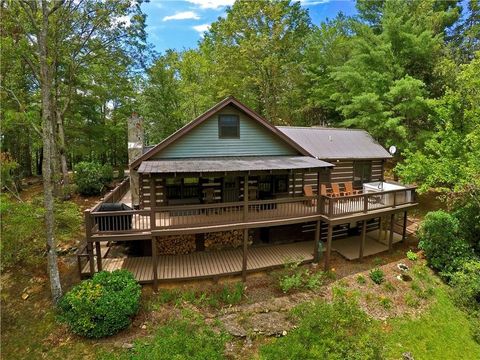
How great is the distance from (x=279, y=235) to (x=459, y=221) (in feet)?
31.7

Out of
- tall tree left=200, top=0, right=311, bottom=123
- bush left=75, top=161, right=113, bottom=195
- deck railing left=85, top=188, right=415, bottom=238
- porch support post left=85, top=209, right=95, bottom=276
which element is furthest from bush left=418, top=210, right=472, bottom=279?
bush left=75, top=161, right=113, bottom=195

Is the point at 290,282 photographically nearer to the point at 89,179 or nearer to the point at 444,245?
the point at 444,245

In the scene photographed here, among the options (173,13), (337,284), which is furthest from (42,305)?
(173,13)

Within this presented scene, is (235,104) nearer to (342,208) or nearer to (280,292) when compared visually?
(342,208)

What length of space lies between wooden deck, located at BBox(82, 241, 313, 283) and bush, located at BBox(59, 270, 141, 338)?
1774 mm

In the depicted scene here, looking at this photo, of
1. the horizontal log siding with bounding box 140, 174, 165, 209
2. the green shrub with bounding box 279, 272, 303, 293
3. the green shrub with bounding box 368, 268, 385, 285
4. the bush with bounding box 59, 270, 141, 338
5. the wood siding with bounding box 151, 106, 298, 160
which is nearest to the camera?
the bush with bounding box 59, 270, 141, 338

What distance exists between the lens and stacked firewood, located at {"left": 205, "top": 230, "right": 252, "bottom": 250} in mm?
13930

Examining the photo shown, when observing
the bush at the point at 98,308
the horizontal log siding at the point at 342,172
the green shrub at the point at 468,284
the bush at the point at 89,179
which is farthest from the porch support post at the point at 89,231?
the green shrub at the point at 468,284

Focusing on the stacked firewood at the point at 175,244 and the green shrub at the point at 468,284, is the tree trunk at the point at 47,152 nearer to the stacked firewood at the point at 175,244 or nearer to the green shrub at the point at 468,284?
the stacked firewood at the point at 175,244

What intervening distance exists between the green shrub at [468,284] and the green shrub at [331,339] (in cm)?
633

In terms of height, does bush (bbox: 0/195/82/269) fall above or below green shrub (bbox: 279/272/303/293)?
above

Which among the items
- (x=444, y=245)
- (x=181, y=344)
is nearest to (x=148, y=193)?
(x=181, y=344)

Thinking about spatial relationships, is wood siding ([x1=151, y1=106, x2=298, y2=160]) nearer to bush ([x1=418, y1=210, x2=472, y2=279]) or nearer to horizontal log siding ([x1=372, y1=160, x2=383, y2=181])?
horizontal log siding ([x1=372, y1=160, x2=383, y2=181])

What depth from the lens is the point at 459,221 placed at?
15.0 m
